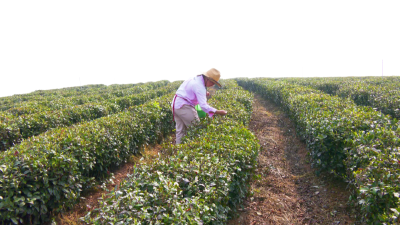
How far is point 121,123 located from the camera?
6.30 metres

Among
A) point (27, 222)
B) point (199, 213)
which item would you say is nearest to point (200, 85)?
point (199, 213)

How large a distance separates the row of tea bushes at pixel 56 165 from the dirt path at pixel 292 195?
117 inches

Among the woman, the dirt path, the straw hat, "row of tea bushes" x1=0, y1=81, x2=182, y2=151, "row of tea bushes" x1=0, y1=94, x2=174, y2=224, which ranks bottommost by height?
the dirt path

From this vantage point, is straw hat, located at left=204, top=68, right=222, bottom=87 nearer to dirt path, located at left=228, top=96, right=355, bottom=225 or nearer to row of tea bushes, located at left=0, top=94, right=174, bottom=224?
dirt path, located at left=228, top=96, right=355, bottom=225

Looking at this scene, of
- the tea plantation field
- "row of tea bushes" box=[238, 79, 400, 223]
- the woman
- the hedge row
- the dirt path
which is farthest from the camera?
the hedge row

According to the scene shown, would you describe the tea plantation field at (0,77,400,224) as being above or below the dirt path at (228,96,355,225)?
above

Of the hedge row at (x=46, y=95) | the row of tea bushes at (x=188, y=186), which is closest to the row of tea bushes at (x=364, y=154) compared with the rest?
the row of tea bushes at (x=188, y=186)

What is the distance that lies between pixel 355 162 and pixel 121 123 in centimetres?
523

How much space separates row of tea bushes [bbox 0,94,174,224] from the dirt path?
298cm

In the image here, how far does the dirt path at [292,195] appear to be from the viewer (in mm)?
4008

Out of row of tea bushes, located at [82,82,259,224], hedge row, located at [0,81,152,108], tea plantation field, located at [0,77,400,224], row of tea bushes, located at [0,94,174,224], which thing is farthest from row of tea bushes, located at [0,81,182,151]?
hedge row, located at [0,81,152,108]

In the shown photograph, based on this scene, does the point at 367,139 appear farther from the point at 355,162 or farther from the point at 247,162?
the point at 247,162

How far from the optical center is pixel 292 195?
4746 mm

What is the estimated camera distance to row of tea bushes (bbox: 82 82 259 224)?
225 cm
